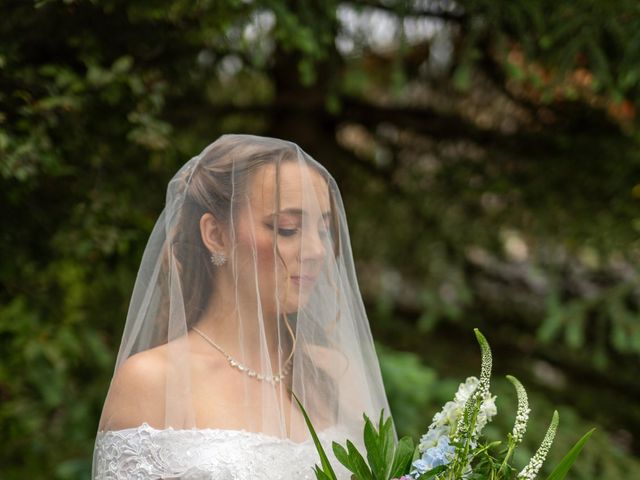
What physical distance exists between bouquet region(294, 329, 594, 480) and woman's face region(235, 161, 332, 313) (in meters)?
0.45

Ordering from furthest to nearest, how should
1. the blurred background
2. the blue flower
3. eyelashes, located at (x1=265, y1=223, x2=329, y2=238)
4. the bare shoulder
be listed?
1. the blurred background
2. eyelashes, located at (x1=265, y1=223, x2=329, y2=238)
3. the bare shoulder
4. the blue flower

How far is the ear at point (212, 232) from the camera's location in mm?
2488

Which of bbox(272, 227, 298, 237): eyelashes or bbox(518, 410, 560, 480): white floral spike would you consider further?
bbox(272, 227, 298, 237): eyelashes

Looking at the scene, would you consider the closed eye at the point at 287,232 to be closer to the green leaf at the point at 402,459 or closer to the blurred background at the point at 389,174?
the green leaf at the point at 402,459

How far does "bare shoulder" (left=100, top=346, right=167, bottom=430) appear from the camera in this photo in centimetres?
232

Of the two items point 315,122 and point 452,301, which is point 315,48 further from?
point 452,301

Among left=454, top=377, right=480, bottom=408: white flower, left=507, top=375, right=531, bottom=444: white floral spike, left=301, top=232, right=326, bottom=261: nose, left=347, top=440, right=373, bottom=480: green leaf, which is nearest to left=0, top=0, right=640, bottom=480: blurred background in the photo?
left=301, top=232, right=326, bottom=261: nose

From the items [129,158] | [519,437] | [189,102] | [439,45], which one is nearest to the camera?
[519,437]

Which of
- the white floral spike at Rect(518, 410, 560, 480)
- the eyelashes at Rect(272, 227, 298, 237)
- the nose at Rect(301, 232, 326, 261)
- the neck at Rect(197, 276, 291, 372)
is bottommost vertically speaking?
the white floral spike at Rect(518, 410, 560, 480)

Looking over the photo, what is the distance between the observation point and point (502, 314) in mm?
5949

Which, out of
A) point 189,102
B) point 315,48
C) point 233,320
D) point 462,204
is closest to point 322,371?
point 233,320

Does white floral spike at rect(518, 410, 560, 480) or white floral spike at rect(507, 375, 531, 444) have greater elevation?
white floral spike at rect(507, 375, 531, 444)

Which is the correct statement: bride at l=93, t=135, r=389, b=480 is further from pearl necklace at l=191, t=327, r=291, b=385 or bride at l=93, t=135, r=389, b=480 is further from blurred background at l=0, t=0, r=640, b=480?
blurred background at l=0, t=0, r=640, b=480

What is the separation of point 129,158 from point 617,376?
11.9 ft
